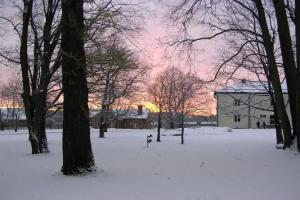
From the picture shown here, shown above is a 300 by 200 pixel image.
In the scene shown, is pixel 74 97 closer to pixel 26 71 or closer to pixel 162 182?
pixel 162 182

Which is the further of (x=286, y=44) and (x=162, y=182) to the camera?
(x=286, y=44)

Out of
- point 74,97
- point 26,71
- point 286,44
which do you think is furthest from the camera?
point 26,71

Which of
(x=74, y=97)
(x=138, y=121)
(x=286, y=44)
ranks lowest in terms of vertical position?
(x=74, y=97)

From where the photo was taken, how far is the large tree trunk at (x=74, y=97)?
13.5m

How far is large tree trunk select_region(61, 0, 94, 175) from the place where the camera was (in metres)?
13.5

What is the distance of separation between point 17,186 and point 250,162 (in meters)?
8.30

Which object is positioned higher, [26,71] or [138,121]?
[138,121]

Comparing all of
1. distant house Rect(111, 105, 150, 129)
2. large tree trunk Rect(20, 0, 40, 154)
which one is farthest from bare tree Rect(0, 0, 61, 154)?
distant house Rect(111, 105, 150, 129)

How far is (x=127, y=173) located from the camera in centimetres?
1389

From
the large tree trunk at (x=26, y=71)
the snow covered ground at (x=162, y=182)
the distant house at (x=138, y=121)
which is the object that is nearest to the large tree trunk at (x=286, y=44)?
the snow covered ground at (x=162, y=182)

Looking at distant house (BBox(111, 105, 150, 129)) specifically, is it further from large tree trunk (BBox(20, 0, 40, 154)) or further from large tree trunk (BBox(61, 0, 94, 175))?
large tree trunk (BBox(61, 0, 94, 175))

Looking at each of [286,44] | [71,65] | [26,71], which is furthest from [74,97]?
[26,71]

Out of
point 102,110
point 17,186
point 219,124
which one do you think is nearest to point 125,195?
point 17,186

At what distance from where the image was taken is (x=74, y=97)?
537 inches
